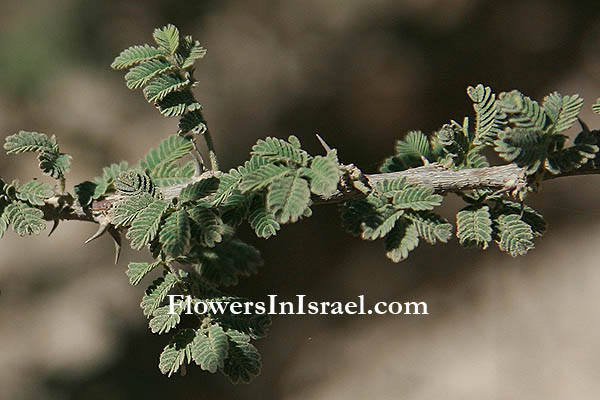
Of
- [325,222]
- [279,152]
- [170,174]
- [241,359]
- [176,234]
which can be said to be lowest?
[241,359]

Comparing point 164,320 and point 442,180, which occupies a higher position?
point 442,180

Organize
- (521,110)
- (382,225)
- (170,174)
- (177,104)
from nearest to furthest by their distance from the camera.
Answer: (521,110) < (382,225) < (177,104) < (170,174)

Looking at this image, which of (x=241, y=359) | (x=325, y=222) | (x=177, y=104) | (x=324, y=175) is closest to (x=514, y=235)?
(x=324, y=175)

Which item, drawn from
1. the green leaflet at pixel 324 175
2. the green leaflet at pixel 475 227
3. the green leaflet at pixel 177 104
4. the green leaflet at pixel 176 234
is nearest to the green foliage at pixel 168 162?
the green leaflet at pixel 177 104

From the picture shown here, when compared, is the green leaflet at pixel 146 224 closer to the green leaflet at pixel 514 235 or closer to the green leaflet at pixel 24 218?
the green leaflet at pixel 24 218

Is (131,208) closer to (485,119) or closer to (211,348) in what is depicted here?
(211,348)

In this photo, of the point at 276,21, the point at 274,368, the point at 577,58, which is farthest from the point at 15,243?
the point at 577,58

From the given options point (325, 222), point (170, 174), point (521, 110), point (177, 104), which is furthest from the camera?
point (325, 222)
